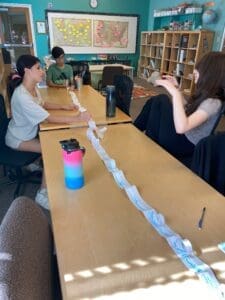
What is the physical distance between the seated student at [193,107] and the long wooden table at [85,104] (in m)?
0.31

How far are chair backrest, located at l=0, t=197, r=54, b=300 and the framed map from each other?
7.28 m

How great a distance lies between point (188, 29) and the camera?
586cm

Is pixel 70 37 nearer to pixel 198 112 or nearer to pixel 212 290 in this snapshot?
pixel 198 112

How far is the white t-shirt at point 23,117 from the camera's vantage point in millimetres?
1813

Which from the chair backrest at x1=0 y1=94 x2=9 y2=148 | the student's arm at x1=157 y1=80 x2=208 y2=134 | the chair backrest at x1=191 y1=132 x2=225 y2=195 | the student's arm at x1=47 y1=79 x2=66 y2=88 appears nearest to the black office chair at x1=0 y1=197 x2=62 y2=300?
the chair backrest at x1=191 y1=132 x2=225 y2=195

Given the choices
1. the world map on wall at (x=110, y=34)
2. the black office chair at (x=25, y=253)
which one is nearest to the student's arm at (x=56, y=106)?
the black office chair at (x=25, y=253)

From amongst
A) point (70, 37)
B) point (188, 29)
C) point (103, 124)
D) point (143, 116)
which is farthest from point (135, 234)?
point (70, 37)

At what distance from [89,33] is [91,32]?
0.24 feet

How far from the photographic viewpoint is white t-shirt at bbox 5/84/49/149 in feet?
5.95

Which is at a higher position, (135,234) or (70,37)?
(70,37)

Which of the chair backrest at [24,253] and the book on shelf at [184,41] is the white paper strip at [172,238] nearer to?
the chair backrest at [24,253]

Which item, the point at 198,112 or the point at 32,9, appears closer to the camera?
the point at 198,112

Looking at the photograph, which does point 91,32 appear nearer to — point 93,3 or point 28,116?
point 93,3

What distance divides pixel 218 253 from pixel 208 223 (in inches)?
5.3
